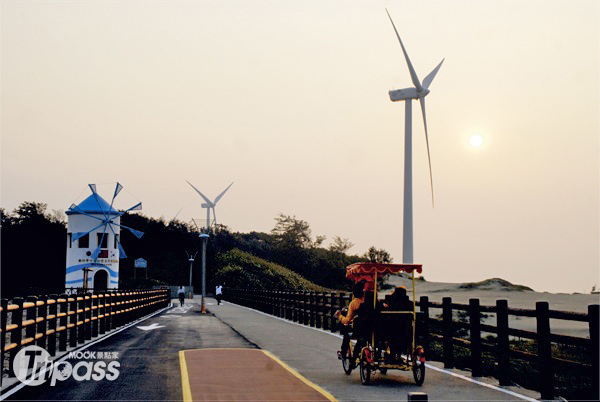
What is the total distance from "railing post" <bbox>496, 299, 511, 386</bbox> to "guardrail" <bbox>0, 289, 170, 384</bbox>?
26.9 ft

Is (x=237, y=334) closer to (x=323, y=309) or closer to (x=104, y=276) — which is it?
(x=323, y=309)

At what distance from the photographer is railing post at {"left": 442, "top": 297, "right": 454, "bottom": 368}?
1431 centimetres

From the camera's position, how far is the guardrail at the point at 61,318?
12.3 meters

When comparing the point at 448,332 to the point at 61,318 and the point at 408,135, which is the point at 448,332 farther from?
the point at 408,135

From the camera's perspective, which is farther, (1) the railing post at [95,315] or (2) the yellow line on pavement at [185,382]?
(1) the railing post at [95,315]

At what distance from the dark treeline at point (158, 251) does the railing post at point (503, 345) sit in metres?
61.7

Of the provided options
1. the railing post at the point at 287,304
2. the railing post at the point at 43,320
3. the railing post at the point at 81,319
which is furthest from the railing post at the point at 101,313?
the railing post at the point at 287,304

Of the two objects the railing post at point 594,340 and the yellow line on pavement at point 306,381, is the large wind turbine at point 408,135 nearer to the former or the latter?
the yellow line on pavement at point 306,381

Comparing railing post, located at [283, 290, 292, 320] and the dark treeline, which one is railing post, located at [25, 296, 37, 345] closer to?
railing post, located at [283, 290, 292, 320]

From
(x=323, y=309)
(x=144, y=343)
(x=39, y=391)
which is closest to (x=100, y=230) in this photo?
(x=323, y=309)

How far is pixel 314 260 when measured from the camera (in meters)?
148

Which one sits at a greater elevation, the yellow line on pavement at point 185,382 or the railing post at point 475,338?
the railing post at point 475,338

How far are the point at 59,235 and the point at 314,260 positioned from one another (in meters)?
59.0

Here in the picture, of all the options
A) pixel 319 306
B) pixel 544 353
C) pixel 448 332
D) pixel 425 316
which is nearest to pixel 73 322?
pixel 425 316
